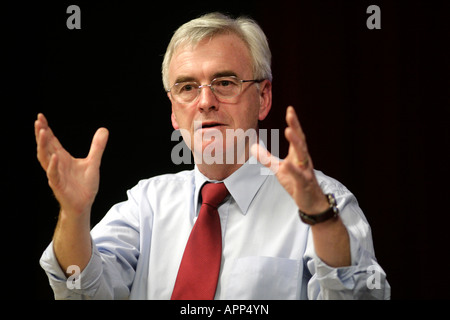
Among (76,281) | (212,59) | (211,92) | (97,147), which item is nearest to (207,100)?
(211,92)

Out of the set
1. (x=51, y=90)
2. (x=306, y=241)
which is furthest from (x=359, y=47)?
(x=51, y=90)

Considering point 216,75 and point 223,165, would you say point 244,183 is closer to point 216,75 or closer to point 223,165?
point 223,165

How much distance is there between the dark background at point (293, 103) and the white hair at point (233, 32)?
422mm

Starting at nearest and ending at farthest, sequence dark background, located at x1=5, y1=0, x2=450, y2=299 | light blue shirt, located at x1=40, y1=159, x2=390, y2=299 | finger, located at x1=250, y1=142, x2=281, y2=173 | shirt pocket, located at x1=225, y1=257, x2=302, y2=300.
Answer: finger, located at x1=250, y1=142, x2=281, y2=173 < light blue shirt, located at x1=40, y1=159, x2=390, y2=299 < shirt pocket, located at x1=225, y1=257, x2=302, y2=300 < dark background, located at x1=5, y1=0, x2=450, y2=299

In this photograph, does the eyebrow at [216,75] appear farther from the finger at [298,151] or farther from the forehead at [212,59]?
the finger at [298,151]

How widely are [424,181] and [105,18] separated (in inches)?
60.1

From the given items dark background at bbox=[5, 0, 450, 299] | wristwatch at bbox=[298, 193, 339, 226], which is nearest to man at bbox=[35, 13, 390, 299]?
wristwatch at bbox=[298, 193, 339, 226]

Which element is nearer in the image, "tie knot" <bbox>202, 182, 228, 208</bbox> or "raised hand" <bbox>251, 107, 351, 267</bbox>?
"raised hand" <bbox>251, 107, 351, 267</bbox>

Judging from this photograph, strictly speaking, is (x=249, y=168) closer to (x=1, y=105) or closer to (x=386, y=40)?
(x=386, y=40)

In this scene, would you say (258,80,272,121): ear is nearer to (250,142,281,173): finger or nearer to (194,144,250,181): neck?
(194,144,250,181): neck

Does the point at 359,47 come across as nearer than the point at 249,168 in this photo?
No

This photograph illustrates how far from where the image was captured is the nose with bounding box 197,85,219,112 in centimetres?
170

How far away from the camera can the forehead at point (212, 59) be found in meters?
1.75

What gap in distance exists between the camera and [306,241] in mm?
1621
